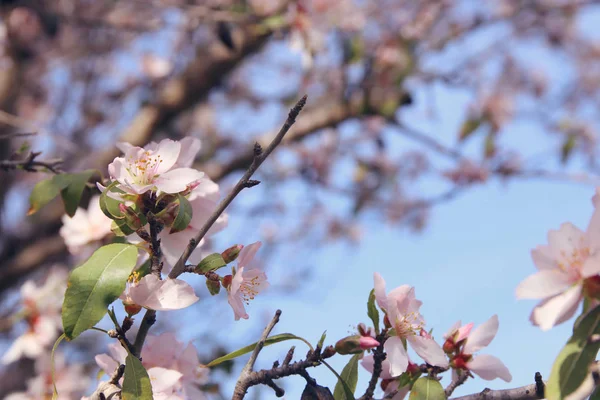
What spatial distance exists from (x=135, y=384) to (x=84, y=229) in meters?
0.74

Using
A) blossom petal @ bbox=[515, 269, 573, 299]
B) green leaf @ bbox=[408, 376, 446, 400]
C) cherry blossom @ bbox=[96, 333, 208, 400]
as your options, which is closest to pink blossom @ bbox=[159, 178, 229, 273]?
cherry blossom @ bbox=[96, 333, 208, 400]

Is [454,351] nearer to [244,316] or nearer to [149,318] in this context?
[244,316]

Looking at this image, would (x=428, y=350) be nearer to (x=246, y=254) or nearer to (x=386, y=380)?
(x=386, y=380)

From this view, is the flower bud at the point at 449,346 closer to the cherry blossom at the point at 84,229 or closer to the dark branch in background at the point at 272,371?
the dark branch in background at the point at 272,371

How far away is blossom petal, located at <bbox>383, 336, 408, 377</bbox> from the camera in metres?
0.83

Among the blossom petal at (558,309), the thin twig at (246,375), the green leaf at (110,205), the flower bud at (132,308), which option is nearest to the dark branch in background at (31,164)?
the green leaf at (110,205)

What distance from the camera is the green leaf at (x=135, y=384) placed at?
77 cm

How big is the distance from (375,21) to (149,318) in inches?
190

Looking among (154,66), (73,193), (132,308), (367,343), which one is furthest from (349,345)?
(154,66)

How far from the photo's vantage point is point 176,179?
0.90 meters

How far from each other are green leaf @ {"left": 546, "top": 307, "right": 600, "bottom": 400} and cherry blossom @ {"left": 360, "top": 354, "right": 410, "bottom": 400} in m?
0.31

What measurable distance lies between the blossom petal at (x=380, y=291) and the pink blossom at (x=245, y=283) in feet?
0.63

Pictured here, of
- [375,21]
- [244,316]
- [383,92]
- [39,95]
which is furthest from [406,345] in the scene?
[39,95]

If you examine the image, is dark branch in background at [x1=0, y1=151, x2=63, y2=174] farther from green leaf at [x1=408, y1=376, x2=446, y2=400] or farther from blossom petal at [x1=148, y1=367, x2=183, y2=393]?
green leaf at [x1=408, y1=376, x2=446, y2=400]
